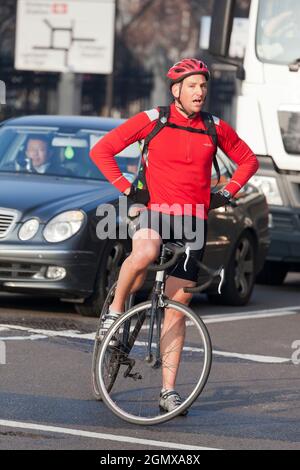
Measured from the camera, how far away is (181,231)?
28.3 feet

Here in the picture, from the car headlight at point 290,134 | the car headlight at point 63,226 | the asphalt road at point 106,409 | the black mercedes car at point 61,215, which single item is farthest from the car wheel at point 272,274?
the car headlight at point 63,226

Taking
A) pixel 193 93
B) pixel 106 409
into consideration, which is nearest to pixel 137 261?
pixel 106 409

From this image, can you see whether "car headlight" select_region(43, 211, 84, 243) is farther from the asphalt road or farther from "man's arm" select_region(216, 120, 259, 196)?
"man's arm" select_region(216, 120, 259, 196)

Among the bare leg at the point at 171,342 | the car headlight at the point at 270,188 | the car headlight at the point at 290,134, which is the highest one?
the bare leg at the point at 171,342

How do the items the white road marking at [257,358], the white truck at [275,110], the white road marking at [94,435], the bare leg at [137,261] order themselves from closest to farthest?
the white road marking at [94,435] < the bare leg at [137,261] < the white road marking at [257,358] < the white truck at [275,110]

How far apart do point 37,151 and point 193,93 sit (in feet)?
17.6

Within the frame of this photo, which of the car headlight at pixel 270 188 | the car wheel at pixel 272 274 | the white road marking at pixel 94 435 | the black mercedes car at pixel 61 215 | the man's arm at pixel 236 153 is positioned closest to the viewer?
the white road marking at pixel 94 435

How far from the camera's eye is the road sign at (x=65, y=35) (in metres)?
39.4

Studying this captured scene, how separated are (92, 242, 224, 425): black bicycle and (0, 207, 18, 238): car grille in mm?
3591

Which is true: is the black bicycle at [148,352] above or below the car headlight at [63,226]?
above

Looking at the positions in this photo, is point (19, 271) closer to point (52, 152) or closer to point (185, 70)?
point (52, 152)

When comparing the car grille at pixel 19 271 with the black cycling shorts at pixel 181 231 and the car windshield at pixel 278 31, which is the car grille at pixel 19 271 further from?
the car windshield at pixel 278 31

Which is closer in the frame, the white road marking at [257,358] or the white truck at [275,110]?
the white road marking at [257,358]

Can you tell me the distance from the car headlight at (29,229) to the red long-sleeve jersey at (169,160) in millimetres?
3881
